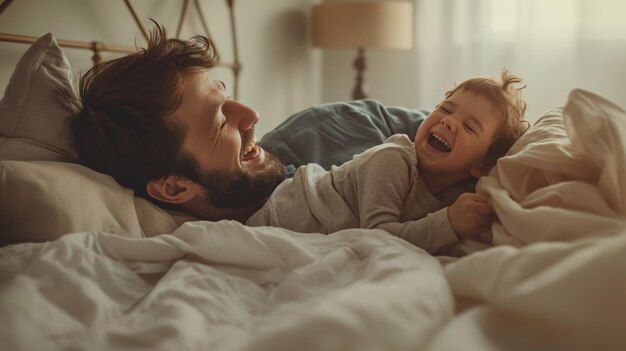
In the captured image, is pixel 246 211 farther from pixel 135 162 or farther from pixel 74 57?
pixel 74 57

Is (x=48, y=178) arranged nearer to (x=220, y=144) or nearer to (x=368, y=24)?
(x=220, y=144)

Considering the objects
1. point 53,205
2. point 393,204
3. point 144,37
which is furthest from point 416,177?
point 144,37

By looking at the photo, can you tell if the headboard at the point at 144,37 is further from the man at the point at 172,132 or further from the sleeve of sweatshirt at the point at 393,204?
the sleeve of sweatshirt at the point at 393,204

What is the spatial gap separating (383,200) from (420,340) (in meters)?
0.55

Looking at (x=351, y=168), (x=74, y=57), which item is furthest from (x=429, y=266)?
(x=74, y=57)

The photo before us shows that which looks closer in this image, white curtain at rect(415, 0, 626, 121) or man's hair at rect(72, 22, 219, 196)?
man's hair at rect(72, 22, 219, 196)

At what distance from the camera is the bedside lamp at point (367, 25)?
296cm

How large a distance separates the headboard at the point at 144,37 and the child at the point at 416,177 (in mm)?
895

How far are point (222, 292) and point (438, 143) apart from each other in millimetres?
691

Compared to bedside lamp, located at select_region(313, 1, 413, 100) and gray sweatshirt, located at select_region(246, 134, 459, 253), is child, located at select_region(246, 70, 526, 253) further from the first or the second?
bedside lamp, located at select_region(313, 1, 413, 100)

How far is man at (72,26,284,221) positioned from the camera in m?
1.09

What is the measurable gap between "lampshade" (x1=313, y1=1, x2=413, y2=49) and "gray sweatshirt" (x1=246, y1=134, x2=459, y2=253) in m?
1.92

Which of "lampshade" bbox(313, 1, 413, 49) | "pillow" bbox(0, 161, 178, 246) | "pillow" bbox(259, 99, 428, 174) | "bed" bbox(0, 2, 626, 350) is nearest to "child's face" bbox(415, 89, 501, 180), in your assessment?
"bed" bbox(0, 2, 626, 350)

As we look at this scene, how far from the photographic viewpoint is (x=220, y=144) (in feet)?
3.85
